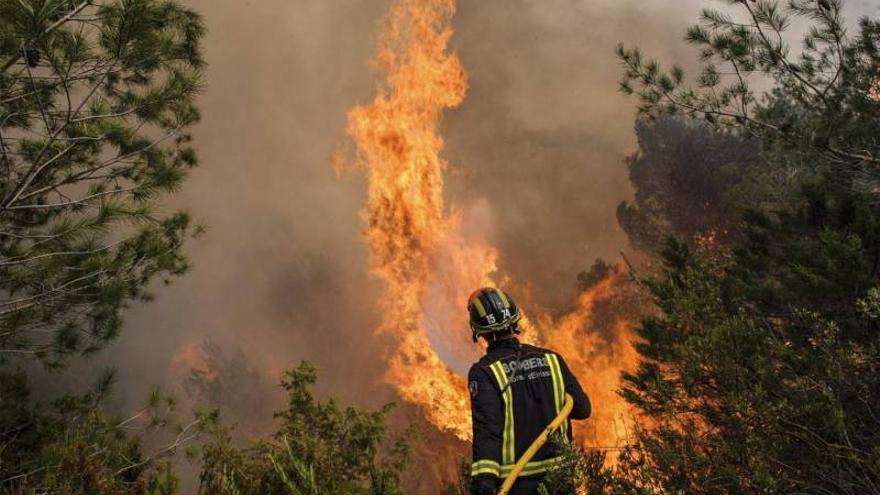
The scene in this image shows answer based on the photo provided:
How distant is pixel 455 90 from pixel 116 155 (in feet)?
67.2

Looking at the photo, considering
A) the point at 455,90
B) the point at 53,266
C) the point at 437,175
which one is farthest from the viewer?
the point at 455,90

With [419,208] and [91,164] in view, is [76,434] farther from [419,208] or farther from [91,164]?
[419,208]

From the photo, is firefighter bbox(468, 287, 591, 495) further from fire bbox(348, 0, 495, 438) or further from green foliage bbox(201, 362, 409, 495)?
fire bbox(348, 0, 495, 438)

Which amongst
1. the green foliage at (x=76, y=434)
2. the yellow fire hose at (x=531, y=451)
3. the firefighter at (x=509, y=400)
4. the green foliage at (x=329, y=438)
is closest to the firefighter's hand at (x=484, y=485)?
the firefighter at (x=509, y=400)

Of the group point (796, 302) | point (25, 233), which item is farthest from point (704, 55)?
point (25, 233)

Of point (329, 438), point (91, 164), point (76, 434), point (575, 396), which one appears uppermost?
point (91, 164)

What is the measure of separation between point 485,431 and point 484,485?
266 mm

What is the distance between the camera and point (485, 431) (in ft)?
8.93

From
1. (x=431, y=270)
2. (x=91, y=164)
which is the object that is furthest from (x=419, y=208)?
→ (x=91, y=164)

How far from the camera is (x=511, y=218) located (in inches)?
1507

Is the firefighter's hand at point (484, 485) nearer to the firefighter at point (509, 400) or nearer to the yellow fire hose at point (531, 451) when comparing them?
the firefighter at point (509, 400)

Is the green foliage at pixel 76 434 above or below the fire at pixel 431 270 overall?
below

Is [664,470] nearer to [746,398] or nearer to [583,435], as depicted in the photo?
[746,398]

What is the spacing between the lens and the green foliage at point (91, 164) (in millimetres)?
4977
